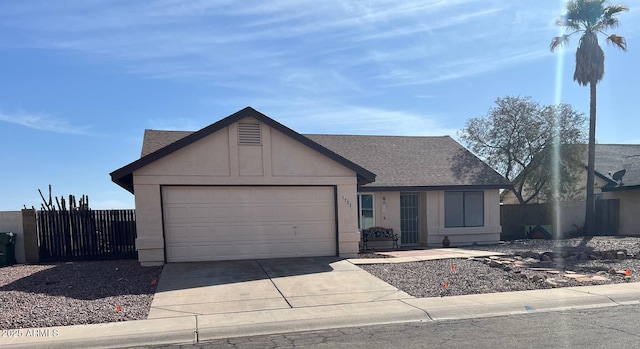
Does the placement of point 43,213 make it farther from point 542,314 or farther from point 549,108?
point 549,108

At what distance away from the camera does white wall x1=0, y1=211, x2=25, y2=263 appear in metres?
13.1

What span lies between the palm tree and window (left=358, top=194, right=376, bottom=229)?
1080cm

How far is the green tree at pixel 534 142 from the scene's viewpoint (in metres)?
20.4

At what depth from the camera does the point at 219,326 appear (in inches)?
260

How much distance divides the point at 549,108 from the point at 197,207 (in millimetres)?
17164

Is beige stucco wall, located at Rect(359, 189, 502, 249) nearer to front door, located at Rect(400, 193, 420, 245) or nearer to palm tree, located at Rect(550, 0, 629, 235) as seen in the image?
front door, located at Rect(400, 193, 420, 245)

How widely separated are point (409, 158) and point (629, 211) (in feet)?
39.8

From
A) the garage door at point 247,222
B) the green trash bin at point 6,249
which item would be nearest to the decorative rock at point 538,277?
the garage door at point 247,222

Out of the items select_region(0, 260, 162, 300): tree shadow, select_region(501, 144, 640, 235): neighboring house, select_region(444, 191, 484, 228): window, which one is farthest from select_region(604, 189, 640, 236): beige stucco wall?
select_region(0, 260, 162, 300): tree shadow

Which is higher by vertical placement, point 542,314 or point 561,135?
point 561,135

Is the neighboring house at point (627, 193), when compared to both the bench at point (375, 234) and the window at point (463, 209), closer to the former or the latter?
the window at point (463, 209)

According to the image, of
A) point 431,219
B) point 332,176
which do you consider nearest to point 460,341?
point 332,176

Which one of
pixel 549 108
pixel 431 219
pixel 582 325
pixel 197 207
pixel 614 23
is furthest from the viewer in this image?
pixel 549 108

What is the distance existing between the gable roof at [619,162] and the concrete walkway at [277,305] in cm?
1545
